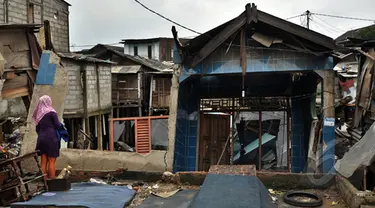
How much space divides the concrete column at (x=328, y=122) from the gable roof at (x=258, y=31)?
0.82 m

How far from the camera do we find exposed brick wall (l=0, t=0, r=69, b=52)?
17.6 m

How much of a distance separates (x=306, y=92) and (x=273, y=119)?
1.55m

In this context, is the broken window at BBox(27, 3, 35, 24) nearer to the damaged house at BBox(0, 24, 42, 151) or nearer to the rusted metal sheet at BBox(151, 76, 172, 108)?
the rusted metal sheet at BBox(151, 76, 172, 108)

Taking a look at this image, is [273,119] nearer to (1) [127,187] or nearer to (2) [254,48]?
(2) [254,48]

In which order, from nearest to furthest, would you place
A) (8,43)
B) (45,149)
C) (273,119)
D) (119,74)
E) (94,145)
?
(45,149), (8,43), (273,119), (94,145), (119,74)

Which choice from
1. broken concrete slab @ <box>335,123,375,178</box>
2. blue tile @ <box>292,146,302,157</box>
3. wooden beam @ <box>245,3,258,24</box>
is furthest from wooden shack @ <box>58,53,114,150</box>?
broken concrete slab @ <box>335,123,375,178</box>

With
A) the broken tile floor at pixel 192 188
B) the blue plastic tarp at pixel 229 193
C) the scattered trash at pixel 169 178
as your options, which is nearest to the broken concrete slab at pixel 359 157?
the broken tile floor at pixel 192 188

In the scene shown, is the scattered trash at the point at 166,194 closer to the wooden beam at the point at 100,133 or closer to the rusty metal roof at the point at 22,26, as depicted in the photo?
the rusty metal roof at the point at 22,26

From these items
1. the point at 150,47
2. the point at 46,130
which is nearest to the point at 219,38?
the point at 46,130

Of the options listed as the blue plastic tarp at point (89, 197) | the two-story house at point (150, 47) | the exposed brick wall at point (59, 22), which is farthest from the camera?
the two-story house at point (150, 47)

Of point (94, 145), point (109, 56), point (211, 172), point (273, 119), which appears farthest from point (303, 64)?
point (109, 56)

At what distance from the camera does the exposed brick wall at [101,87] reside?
61.8ft

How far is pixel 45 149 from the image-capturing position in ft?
22.4

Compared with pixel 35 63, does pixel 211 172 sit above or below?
below
